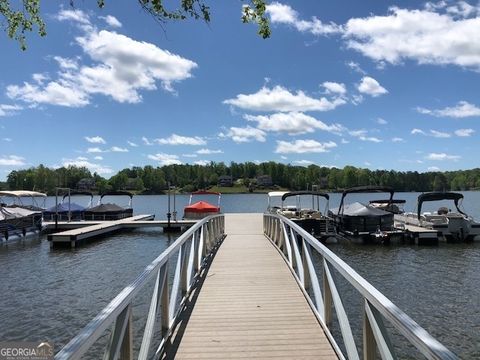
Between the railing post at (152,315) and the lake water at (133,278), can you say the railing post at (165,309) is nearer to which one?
the railing post at (152,315)

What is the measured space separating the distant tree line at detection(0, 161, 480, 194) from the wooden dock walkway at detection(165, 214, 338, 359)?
4031 inches

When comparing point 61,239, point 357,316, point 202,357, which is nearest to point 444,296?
point 357,316

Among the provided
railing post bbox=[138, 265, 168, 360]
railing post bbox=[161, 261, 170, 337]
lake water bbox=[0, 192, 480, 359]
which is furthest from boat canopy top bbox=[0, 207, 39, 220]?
railing post bbox=[138, 265, 168, 360]

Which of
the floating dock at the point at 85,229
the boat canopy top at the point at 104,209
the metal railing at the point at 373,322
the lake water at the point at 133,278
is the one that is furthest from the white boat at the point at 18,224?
the metal railing at the point at 373,322

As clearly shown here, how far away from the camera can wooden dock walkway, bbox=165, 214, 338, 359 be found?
4.96 metres

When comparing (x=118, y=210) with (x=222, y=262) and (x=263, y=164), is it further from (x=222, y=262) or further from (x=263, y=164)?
(x=263, y=164)

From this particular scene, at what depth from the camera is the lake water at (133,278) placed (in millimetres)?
9709

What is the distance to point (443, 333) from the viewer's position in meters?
9.23

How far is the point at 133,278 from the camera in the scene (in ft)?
49.8

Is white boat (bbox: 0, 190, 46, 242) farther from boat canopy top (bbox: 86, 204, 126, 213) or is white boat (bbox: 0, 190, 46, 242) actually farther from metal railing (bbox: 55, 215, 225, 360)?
metal railing (bbox: 55, 215, 225, 360)

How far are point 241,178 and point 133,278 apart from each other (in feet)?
528

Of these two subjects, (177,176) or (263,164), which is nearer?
(177,176)

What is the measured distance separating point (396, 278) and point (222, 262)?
6988mm

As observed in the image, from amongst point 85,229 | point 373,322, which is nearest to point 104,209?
point 85,229
